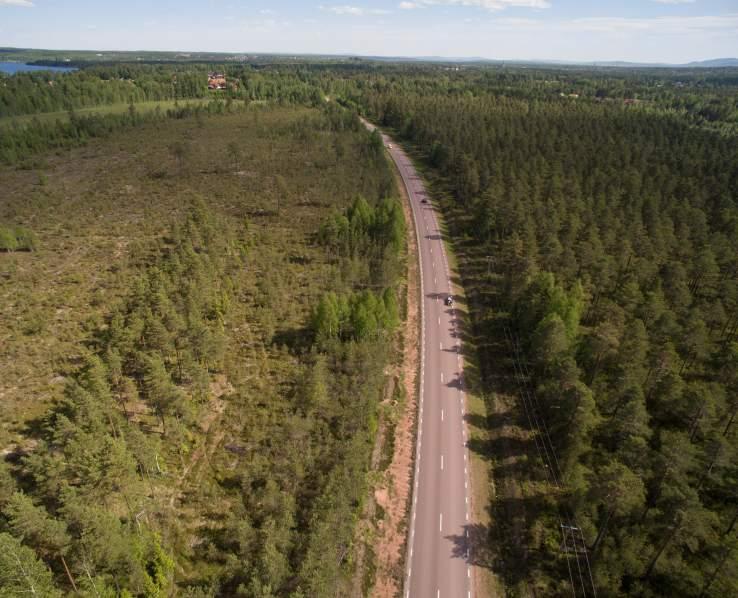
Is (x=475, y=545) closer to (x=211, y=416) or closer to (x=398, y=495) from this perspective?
(x=398, y=495)

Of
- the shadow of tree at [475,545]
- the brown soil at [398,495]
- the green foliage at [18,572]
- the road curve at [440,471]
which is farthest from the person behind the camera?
the shadow of tree at [475,545]

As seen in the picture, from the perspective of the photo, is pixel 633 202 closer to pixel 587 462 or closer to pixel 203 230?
pixel 587 462

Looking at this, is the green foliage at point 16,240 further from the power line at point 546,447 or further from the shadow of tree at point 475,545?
the shadow of tree at point 475,545

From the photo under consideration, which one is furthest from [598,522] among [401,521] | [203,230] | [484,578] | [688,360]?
[203,230]

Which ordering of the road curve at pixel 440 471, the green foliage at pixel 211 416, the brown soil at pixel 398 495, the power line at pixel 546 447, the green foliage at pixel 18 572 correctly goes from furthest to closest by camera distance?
the power line at pixel 546 447, the road curve at pixel 440 471, the brown soil at pixel 398 495, the green foliage at pixel 211 416, the green foliage at pixel 18 572

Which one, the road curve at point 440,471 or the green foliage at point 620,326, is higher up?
the green foliage at point 620,326

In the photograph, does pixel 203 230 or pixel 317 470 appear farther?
pixel 203 230

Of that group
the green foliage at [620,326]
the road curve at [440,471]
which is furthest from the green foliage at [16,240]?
the green foliage at [620,326]
